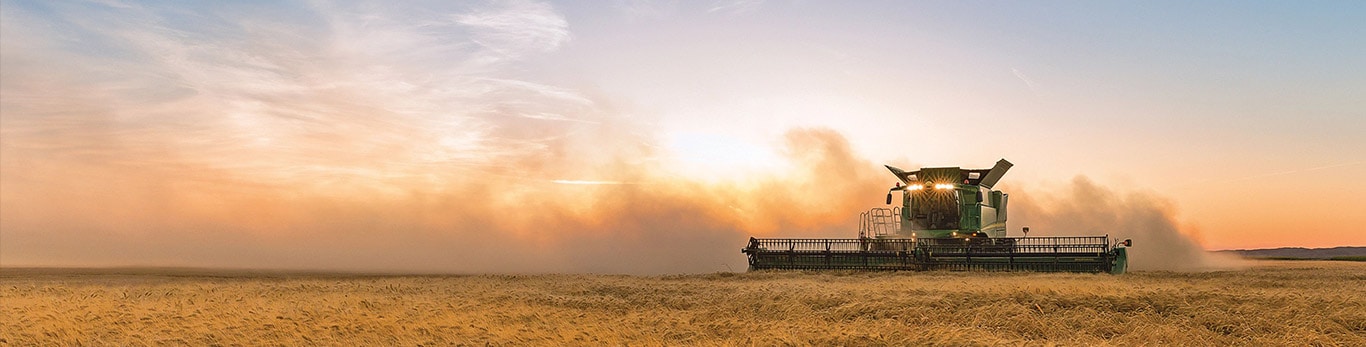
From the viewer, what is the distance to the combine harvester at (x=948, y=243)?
108 ft

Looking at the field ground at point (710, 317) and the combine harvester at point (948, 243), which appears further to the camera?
the combine harvester at point (948, 243)

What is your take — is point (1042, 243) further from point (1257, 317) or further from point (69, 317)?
point (69, 317)

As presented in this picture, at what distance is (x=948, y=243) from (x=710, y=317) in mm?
20741

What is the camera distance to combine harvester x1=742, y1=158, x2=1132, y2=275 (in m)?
33.0

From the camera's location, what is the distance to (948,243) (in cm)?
3681

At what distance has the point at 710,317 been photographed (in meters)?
18.4

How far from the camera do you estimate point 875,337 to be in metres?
14.5

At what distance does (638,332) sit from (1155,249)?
46668 millimetres

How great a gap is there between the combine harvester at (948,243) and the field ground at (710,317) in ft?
29.3

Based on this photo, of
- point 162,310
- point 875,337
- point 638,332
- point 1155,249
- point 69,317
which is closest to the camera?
point 875,337

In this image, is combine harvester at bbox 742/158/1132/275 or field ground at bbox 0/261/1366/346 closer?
field ground at bbox 0/261/1366/346

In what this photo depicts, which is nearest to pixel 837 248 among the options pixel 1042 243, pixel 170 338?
pixel 1042 243

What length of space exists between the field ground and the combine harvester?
894cm

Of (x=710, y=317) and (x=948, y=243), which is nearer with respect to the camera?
(x=710, y=317)
